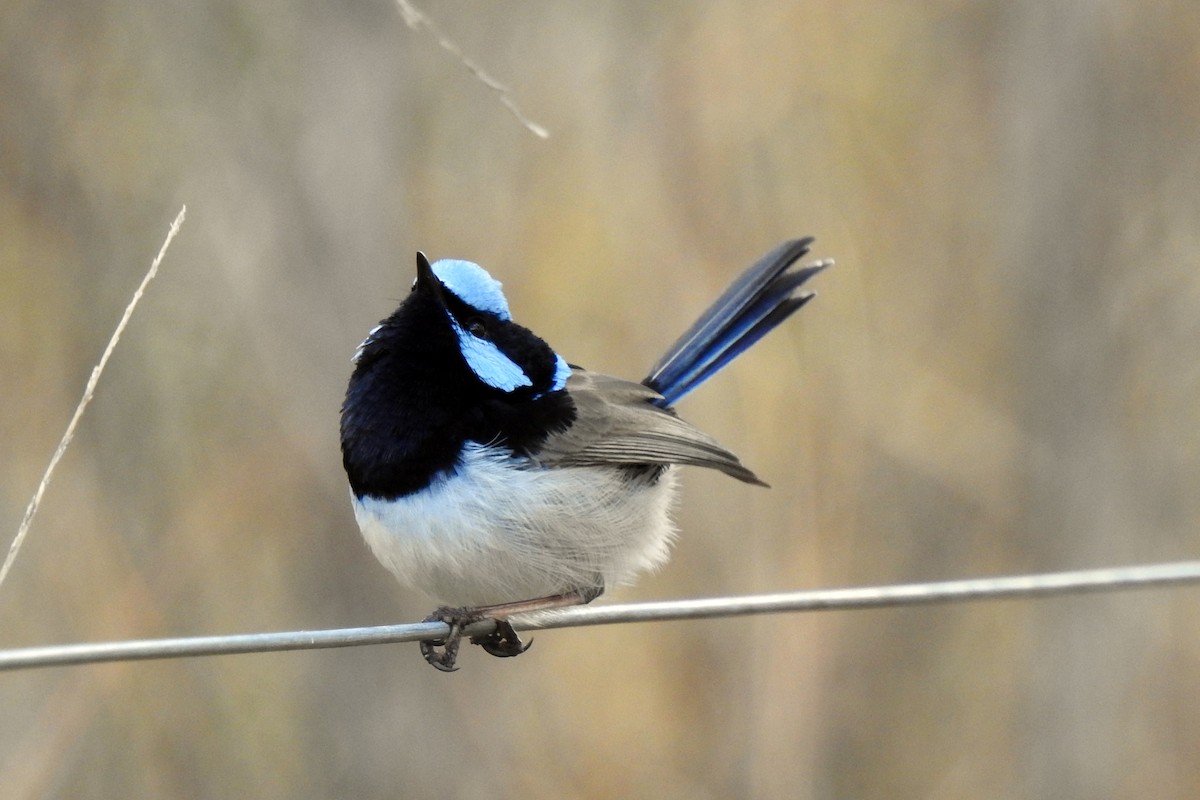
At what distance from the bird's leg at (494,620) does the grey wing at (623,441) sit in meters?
0.37

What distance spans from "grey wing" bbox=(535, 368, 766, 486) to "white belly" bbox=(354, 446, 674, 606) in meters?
0.06

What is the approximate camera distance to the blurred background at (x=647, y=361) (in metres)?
5.67

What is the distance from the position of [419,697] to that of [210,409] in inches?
63.1

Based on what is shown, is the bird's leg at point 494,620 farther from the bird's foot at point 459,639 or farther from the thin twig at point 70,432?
the thin twig at point 70,432

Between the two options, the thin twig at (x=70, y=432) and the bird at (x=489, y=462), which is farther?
the bird at (x=489, y=462)

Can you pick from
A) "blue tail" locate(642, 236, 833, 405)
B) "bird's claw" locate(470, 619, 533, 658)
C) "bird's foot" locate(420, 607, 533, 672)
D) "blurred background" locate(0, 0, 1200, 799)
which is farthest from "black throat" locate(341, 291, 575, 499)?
"blurred background" locate(0, 0, 1200, 799)

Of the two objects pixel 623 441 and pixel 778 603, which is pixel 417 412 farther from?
pixel 778 603

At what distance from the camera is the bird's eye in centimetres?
357

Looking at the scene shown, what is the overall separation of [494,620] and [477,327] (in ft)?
2.52

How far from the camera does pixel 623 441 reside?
3803mm

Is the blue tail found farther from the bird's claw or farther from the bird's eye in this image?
the bird's claw

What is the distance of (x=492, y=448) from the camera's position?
3.43 metres

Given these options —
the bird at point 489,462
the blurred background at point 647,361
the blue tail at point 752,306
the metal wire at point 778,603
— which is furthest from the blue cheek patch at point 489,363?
the blurred background at point 647,361

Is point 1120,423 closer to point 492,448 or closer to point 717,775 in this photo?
point 717,775
